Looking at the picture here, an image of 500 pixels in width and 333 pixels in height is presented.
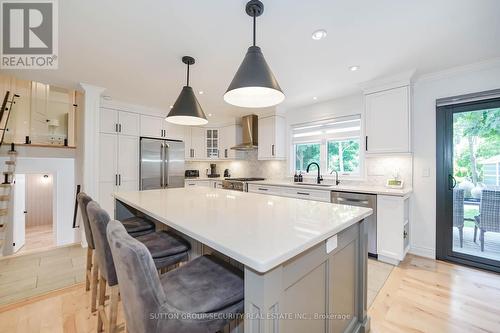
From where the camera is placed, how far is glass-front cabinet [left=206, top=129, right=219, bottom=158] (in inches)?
213

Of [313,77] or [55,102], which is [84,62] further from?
[55,102]

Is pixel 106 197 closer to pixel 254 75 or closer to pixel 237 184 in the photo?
pixel 237 184

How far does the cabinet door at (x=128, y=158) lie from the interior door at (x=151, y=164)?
0.33 ft

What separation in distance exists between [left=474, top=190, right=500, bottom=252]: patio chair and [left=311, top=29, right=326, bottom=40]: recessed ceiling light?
2712mm

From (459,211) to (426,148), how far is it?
2.91 ft

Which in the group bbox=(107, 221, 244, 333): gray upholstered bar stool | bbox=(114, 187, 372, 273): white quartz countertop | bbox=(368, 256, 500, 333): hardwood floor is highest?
bbox=(114, 187, 372, 273): white quartz countertop

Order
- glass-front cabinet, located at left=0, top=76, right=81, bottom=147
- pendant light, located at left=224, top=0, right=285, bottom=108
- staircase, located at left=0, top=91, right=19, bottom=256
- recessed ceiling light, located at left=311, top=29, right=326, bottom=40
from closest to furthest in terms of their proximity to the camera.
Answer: pendant light, located at left=224, top=0, right=285, bottom=108 < recessed ceiling light, located at left=311, top=29, right=326, bottom=40 < staircase, located at left=0, top=91, right=19, bottom=256 < glass-front cabinet, located at left=0, top=76, right=81, bottom=147

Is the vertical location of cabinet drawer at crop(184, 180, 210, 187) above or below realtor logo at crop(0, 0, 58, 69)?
below

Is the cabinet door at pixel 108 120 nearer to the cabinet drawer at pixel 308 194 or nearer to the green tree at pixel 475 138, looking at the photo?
the cabinet drawer at pixel 308 194

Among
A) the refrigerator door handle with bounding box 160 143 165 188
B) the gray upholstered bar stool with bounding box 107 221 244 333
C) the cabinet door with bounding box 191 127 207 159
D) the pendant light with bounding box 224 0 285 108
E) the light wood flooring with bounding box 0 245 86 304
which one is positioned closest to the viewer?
the gray upholstered bar stool with bounding box 107 221 244 333

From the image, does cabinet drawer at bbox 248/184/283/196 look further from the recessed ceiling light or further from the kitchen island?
the recessed ceiling light

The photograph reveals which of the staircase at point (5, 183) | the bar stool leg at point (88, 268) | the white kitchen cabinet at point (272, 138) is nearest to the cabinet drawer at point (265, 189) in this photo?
the white kitchen cabinet at point (272, 138)

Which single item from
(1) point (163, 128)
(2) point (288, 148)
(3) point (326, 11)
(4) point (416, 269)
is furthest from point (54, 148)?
(4) point (416, 269)

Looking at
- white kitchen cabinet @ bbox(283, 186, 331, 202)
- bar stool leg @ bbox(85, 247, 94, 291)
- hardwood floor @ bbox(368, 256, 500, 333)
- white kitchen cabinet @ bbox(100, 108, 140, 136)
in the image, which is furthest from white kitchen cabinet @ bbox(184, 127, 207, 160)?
hardwood floor @ bbox(368, 256, 500, 333)
